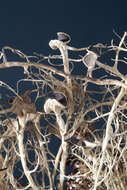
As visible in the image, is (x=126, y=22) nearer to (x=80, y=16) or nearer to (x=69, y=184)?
(x=80, y=16)

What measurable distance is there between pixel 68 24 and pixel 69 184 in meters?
0.86

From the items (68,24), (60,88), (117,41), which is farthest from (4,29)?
(60,88)

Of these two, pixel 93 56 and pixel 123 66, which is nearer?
pixel 93 56

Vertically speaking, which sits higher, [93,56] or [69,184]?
[93,56]

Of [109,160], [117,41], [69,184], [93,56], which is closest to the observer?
[93,56]

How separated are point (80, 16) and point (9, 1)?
0.28 m

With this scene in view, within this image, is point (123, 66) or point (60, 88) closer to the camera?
point (60, 88)

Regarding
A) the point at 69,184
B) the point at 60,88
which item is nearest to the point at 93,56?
the point at 60,88

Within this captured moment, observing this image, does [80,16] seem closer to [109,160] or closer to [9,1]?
[9,1]

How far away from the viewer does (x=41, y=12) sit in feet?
4.11

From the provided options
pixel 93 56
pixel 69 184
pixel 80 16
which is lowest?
pixel 69 184

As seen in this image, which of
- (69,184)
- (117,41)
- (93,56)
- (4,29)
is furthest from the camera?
(117,41)

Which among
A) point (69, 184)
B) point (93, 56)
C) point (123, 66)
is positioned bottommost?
point (69, 184)

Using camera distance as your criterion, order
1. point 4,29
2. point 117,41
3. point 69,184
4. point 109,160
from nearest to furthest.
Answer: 1. point 109,160
2. point 69,184
3. point 4,29
4. point 117,41
